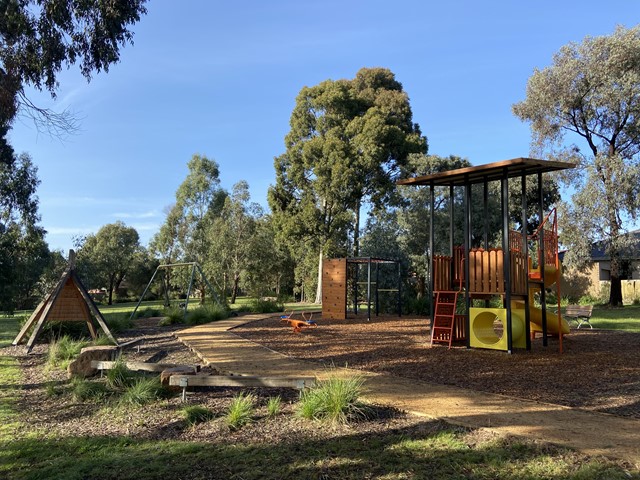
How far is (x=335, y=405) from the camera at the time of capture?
15.0ft

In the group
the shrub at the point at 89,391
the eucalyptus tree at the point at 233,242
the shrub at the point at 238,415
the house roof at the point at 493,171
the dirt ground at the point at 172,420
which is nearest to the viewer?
the dirt ground at the point at 172,420

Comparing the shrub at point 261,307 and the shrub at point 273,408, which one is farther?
the shrub at point 261,307

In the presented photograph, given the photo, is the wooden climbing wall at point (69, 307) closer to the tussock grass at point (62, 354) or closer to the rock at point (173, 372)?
the tussock grass at point (62, 354)

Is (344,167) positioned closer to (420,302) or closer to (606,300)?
(420,302)

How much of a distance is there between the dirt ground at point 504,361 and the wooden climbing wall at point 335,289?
3722 millimetres

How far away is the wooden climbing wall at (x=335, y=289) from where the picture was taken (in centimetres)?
1641

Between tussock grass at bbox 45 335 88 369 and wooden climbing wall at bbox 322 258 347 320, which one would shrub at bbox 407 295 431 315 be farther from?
tussock grass at bbox 45 335 88 369

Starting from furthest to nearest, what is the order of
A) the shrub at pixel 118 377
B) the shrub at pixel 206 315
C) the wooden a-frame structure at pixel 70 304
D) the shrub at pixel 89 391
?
the shrub at pixel 206 315, the wooden a-frame structure at pixel 70 304, the shrub at pixel 118 377, the shrub at pixel 89 391

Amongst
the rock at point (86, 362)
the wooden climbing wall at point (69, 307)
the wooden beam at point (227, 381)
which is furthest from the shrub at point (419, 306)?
the wooden beam at point (227, 381)

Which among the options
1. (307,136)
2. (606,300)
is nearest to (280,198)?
(307,136)

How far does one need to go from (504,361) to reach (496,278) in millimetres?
1720

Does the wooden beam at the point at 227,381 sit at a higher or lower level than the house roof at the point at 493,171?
lower

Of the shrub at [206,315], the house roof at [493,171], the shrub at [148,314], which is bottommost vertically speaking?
the shrub at [148,314]

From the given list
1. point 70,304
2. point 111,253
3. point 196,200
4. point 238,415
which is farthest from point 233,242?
point 238,415
